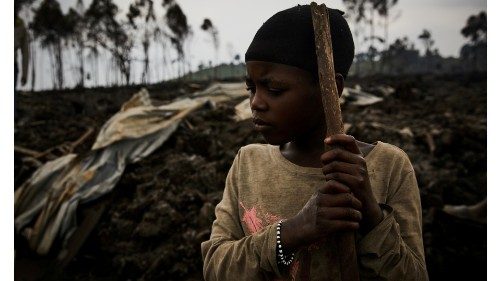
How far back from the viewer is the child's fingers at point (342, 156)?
2.53ft

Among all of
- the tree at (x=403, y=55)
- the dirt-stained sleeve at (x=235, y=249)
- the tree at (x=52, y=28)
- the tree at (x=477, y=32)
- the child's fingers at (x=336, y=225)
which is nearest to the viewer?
the child's fingers at (x=336, y=225)

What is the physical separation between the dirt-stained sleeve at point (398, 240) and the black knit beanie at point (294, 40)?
292 millimetres

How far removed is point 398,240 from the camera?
85 centimetres

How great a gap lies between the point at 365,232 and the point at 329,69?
313 mm

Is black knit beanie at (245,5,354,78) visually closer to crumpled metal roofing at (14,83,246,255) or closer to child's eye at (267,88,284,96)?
child's eye at (267,88,284,96)

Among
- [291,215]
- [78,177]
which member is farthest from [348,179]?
[78,177]

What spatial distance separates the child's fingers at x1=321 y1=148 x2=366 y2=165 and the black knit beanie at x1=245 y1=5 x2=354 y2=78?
22cm

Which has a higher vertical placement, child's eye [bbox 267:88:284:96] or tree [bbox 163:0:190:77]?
tree [bbox 163:0:190:77]

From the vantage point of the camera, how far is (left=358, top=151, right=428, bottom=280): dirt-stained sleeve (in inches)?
32.7

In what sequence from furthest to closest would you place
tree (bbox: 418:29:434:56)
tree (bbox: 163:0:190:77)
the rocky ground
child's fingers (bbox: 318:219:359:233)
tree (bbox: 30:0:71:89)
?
1. tree (bbox: 30:0:71:89)
2. tree (bbox: 163:0:190:77)
3. tree (bbox: 418:29:434:56)
4. the rocky ground
5. child's fingers (bbox: 318:219:359:233)

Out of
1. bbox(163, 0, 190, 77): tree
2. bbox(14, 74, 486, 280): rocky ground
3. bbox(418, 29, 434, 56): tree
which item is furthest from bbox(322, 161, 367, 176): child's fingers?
bbox(163, 0, 190, 77): tree

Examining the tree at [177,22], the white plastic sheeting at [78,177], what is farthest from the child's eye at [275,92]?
the tree at [177,22]

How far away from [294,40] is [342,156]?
28 cm

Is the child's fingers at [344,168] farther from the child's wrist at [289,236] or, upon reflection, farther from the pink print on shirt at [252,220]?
the pink print on shirt at [252,220]
